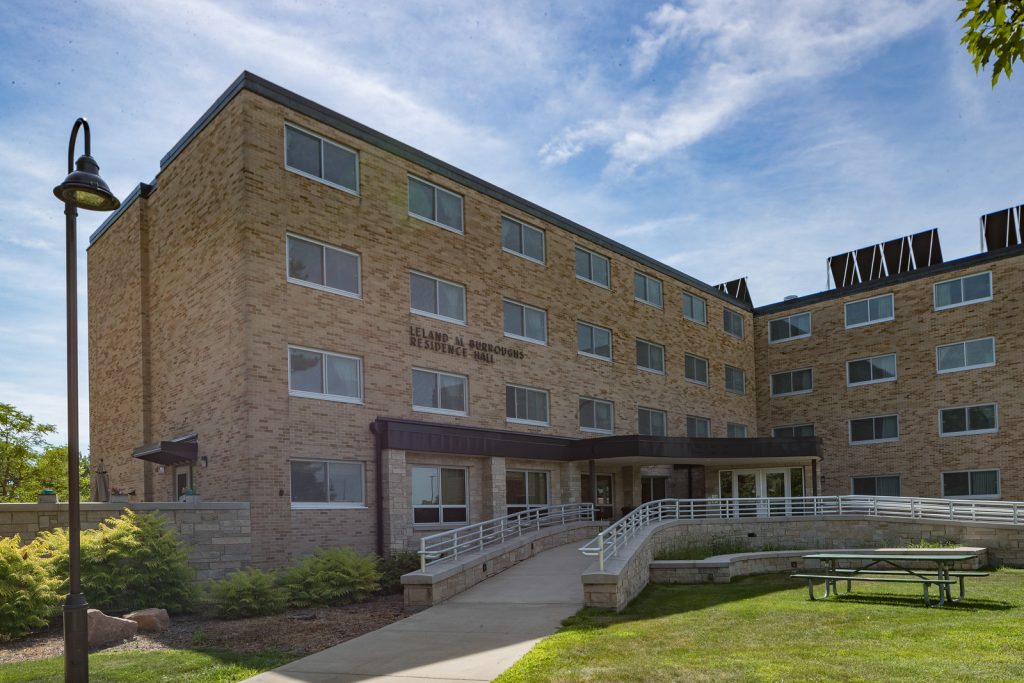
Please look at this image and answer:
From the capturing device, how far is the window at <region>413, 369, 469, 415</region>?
2325 centimetres

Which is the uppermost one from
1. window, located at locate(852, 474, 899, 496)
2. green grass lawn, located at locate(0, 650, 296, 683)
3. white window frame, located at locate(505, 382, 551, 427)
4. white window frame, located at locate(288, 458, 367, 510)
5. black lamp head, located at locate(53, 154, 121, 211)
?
black lamp head, located at locate(53, 154, 121, 211)

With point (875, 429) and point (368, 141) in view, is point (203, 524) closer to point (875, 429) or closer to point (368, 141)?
point (368, 141)

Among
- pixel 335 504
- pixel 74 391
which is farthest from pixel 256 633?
pixel 335 504

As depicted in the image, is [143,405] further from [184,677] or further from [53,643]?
[184,677]

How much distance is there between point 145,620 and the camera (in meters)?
13.3

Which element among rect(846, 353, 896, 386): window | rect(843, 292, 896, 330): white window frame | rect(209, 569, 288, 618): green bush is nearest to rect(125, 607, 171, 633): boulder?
rect(209, 569, 288, 618): green bush

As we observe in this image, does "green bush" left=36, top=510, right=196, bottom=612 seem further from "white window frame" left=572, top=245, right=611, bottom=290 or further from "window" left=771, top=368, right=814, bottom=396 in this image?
"window" left=771, top=368, right=814, bottom=396

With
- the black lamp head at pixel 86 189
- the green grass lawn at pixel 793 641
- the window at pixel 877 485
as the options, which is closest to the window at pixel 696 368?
the window at pixel 877 485

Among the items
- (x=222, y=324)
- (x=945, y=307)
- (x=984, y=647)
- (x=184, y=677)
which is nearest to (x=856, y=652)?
(x=984, y=647)

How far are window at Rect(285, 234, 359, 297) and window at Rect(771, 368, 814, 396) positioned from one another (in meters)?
25.2

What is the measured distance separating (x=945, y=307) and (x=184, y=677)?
111 ft

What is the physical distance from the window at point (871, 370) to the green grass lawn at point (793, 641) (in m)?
22.3

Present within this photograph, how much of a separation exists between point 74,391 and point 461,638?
→ 6174mm

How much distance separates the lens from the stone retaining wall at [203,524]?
48.7 ft
